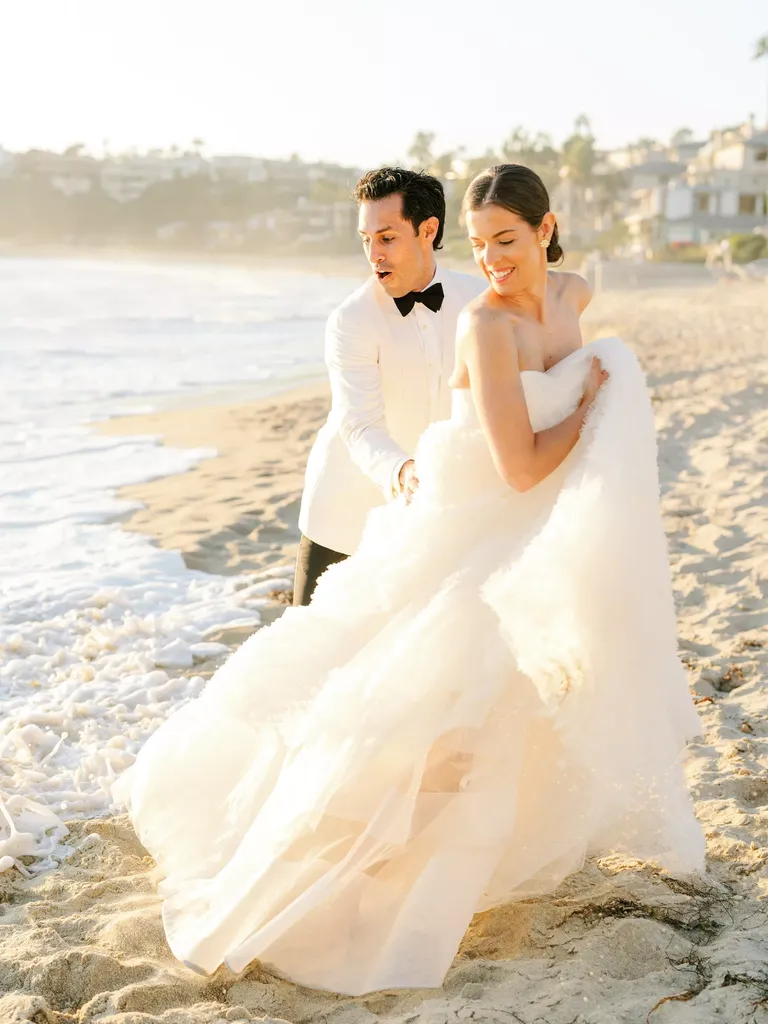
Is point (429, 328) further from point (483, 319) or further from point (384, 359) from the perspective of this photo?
point (483, 319)

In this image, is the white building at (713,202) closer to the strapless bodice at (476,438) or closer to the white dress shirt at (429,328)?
the white dress shirt at (429,328)

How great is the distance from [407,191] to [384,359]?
56cm

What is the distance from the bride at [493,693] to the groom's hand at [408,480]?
31 centimetres

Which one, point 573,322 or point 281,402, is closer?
point 573,322

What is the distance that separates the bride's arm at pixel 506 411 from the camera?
2.52m

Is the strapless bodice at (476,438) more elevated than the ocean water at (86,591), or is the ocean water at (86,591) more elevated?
the strapless bodice at (476,438)

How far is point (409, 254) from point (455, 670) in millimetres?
1538

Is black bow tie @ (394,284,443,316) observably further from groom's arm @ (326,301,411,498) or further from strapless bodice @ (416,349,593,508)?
strapless bodice @ (416,349,593,508)

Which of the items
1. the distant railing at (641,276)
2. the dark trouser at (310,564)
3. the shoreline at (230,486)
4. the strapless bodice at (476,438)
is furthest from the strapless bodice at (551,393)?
the distant railing at (641,276)

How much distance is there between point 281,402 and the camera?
14984 millimetres

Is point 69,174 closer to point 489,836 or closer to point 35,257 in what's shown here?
point 35,257

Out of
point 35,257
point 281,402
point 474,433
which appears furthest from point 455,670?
point 35,257

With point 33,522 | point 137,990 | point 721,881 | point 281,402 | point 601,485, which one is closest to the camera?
point 601,485

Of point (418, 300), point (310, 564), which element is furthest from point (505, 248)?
point (310, 564)
